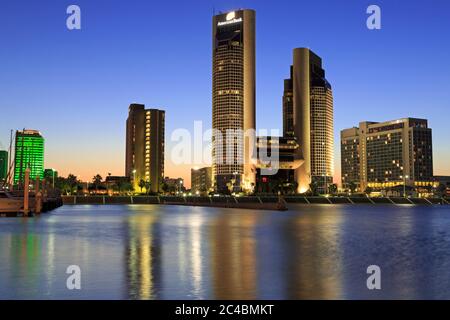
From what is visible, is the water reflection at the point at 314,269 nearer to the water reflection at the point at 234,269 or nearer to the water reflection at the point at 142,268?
the water reflection at the point at 234,269

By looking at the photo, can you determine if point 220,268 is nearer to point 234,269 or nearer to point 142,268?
point 234,269

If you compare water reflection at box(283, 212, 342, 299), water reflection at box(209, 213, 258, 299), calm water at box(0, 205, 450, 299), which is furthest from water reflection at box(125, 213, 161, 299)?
water reflection at box(283, 212, 342, 299)

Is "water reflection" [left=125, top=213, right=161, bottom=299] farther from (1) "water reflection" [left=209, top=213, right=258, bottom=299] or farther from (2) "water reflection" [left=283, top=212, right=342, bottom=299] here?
(2) "water reflection" [left=283, top=212, right=342, bottom=299]

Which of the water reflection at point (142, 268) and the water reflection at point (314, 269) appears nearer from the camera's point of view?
the water reflection at point (142, 268)

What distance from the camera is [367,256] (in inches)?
1150

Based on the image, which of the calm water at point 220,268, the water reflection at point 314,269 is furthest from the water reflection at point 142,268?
the water reflection at point 314,269

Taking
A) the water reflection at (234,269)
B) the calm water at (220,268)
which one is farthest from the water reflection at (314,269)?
the water reflection at (234,269)

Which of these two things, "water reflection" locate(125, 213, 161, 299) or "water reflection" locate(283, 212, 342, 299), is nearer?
"water reflection" locate(125, 213, 161, 299)

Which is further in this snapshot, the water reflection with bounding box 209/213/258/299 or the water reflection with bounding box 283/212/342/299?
the water reflection with bounding box 283/212/342/299

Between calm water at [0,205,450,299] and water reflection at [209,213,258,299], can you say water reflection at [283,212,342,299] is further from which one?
water reflection at [209,213,258,299]

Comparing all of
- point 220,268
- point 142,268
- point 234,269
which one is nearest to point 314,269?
point 234,269

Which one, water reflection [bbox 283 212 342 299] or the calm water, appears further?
water reflection [bbox 283 212 342 299]
